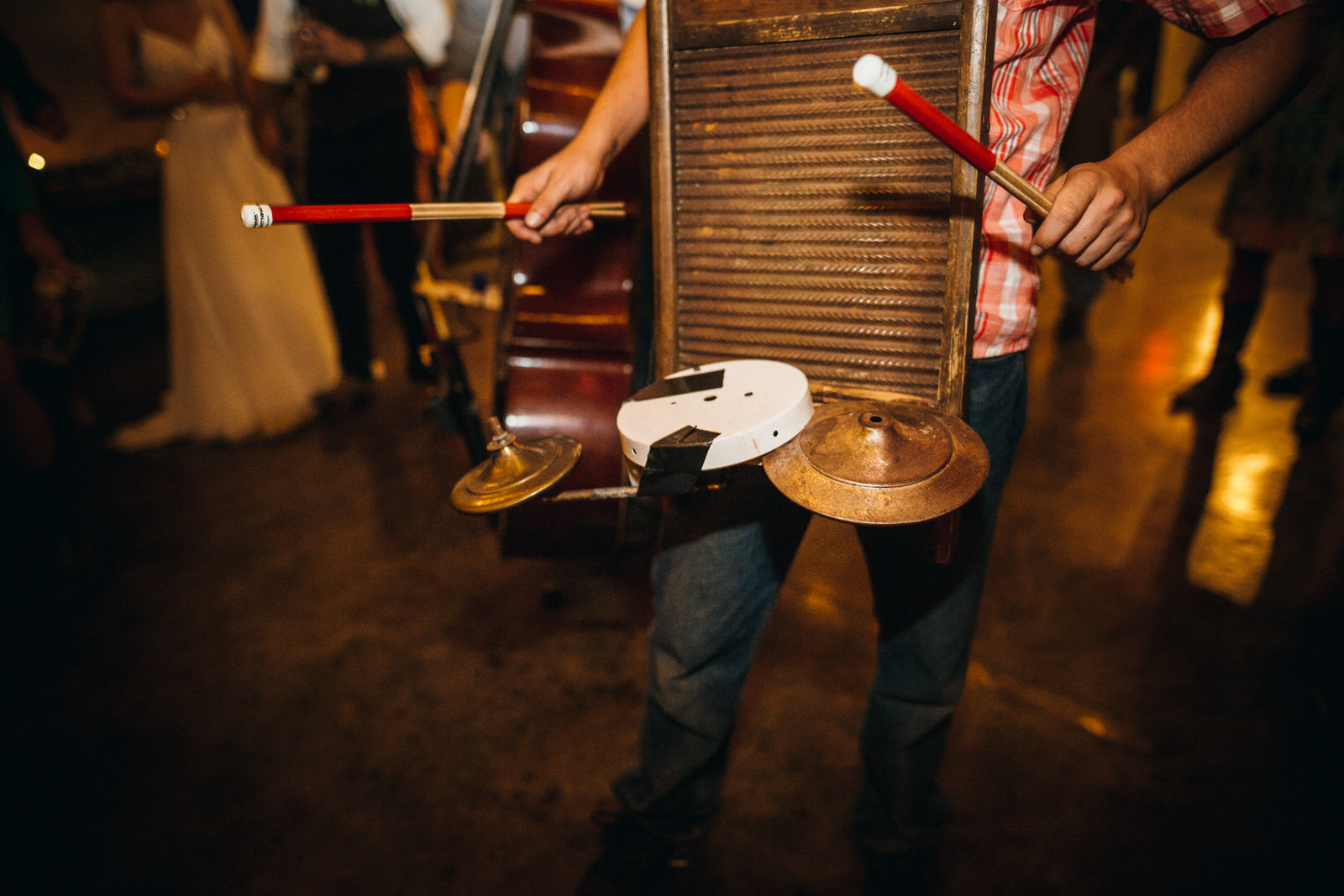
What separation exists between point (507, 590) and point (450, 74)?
2.59 metres

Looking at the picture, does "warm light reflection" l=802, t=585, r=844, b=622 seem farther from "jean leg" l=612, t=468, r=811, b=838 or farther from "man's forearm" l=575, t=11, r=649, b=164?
"man's forearm" l=575, t=11, r=649, b=164

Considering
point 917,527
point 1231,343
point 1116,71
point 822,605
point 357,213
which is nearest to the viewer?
point 357,213

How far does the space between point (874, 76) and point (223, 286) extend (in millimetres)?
4384

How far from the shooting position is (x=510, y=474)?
3.77 feet

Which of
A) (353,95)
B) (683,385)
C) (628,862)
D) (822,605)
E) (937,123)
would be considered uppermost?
(353,95)

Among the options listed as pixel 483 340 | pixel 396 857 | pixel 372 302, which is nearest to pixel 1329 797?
pixel 396 857

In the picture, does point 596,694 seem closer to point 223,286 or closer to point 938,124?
point 938,124

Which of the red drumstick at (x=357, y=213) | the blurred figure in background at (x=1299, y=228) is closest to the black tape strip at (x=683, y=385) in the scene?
the red drumstick at (x=357, y=213)

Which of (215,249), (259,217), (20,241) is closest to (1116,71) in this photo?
(259,217)

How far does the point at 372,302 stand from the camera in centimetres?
641

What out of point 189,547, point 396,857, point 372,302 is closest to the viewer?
point 396,857

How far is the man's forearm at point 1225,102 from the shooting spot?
0.98 metres

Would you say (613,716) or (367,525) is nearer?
(613,716)

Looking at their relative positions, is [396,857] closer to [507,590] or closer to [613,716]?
[613,716]
